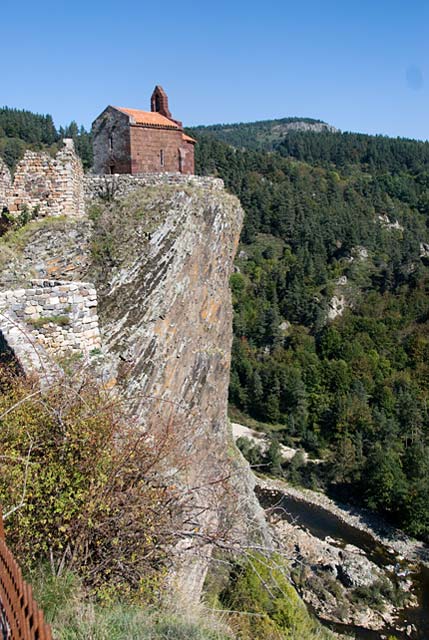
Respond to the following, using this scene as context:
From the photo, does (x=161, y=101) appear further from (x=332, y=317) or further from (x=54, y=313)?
(x=332, y=317)

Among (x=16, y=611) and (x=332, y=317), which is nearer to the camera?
(x=16, y=611)

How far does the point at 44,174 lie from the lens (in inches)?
549

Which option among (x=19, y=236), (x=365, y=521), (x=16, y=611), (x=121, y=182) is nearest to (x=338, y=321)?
Answer: (x=365, y=521)

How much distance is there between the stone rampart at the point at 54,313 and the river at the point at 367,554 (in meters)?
14.9

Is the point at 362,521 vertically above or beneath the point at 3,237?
beneath

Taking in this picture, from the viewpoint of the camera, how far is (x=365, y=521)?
39844mm

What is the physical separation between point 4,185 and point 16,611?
13344 mm

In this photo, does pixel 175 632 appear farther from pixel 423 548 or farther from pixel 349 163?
pixel 349 163

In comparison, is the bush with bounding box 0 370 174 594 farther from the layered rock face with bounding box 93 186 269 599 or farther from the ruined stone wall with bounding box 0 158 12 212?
the ruined stone wall with bounding box 0 158 12 212

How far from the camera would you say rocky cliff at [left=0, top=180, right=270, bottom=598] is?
477 inches

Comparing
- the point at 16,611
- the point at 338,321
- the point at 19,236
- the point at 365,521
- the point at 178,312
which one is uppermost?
the point at 19,236

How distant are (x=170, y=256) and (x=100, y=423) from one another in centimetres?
881

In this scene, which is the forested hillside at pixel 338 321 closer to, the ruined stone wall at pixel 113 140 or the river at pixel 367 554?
the river at pixel 367 554

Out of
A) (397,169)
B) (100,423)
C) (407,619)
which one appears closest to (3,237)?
(100,423)
